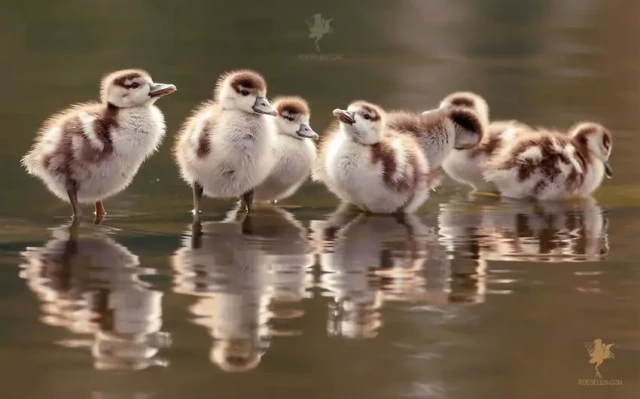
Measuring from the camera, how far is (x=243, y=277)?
5.14 metres

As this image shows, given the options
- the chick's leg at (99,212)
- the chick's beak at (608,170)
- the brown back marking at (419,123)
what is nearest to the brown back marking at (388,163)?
the brown back marking at (419,123)

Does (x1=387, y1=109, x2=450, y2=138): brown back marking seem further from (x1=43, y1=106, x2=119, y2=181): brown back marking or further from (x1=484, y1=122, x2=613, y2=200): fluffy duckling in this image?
(x1=43, y1=106, x2=119, y2=181): brown back marking

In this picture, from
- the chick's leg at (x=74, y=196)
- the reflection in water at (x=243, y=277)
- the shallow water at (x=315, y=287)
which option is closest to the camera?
the shallow water at (x=315, y=287)

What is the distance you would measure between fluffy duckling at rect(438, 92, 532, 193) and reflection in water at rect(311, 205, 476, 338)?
3.34 ft

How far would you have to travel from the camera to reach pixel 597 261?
5.58m

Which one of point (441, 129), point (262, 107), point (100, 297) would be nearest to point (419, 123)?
point (441, 129)

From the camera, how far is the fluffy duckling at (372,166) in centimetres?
647

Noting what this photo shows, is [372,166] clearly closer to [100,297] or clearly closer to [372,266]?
[372,266]

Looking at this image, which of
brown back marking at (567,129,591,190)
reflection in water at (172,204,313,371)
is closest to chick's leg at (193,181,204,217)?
reflection in water at (172,204,313,371)

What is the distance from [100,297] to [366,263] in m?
1.13

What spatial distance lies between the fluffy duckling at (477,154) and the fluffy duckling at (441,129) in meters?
0.11

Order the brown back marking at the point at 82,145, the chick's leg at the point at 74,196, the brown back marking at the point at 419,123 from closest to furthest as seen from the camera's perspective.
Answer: the brown back marking at the point at 82,145 < the chick's leg at the point at 74,196 < the brown back marking at the point at 419,123

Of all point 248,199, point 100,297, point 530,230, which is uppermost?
point 248,199

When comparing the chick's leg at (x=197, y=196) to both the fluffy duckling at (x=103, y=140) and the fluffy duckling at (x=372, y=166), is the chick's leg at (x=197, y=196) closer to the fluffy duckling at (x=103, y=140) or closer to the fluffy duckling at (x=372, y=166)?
the fluffy duckling at (x=103, y=140)
